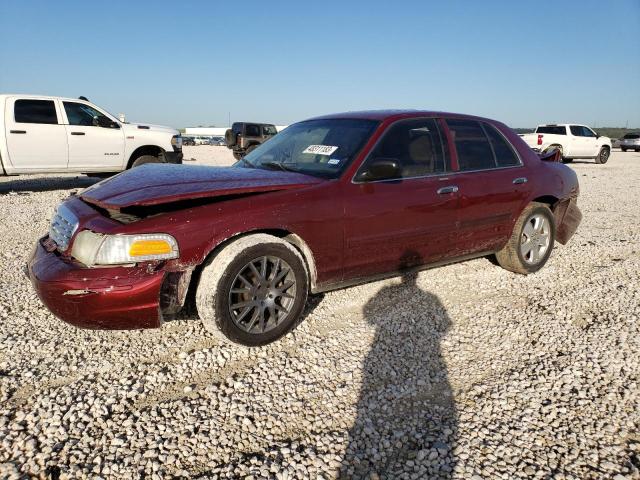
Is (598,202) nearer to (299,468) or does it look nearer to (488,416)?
(488,416)

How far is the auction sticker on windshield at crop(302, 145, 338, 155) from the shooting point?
3360 millimetres

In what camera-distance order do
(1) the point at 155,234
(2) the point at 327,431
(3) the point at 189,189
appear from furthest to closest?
(3) the point at 189,189, (1) the point at 155,234, (2) the point at 327,431

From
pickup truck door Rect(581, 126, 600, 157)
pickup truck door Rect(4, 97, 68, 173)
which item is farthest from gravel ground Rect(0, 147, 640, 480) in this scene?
pickup truck door Rect(581, 126, 600, 157)

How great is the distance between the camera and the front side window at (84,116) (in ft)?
28.0

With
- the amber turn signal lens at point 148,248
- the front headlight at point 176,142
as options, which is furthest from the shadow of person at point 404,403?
the front headlight at point 176,142

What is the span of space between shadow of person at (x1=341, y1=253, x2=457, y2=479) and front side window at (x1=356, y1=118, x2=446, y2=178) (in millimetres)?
733

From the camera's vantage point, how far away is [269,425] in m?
2.12

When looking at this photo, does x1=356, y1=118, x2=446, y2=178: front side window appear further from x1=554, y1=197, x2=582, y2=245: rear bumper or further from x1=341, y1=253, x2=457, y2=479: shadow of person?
x1=554, y1=197, x2=582, y2=245: rear bumper

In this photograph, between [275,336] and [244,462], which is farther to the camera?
[275,336]

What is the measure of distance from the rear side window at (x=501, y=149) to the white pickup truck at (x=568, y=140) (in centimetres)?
1521

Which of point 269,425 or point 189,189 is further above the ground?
point 189,189

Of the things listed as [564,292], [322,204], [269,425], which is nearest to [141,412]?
[269,425]

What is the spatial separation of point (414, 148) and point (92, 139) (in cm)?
768

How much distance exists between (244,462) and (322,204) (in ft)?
5.43
